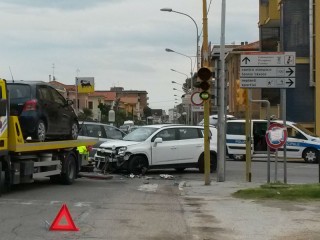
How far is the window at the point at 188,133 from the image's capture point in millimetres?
20234

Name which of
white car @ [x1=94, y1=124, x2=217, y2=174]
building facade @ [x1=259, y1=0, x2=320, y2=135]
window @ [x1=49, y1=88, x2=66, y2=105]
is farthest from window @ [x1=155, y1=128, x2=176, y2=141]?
building facade @ [x1=259, y1=0, x2=320, y2=135]

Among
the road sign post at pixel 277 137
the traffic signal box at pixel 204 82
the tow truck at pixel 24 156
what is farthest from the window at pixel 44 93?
the road sign post at pixel 277 137

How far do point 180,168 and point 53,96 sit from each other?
6.60 m

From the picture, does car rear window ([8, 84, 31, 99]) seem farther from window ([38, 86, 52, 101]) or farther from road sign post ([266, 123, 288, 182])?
road sign post ([266, 123, 288, 182])

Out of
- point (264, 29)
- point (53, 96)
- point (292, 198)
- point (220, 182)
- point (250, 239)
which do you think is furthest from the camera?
point (264, 29)

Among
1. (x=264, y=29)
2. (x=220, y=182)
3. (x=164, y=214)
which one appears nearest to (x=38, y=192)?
(x=164, y=214)

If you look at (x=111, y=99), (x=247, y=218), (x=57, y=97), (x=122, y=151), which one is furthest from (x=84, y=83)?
(x=111, y=99)

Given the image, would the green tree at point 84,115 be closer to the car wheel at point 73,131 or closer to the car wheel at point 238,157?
the car wheel at point 238,157

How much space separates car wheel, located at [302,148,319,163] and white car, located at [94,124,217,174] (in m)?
8.18

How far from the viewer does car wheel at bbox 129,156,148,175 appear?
61.8 feet

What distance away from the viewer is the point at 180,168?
20.5 metres

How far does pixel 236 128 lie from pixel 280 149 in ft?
8.28

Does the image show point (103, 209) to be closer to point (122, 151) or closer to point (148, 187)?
point (148, 187)

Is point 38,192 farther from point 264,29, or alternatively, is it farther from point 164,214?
point 264,29
